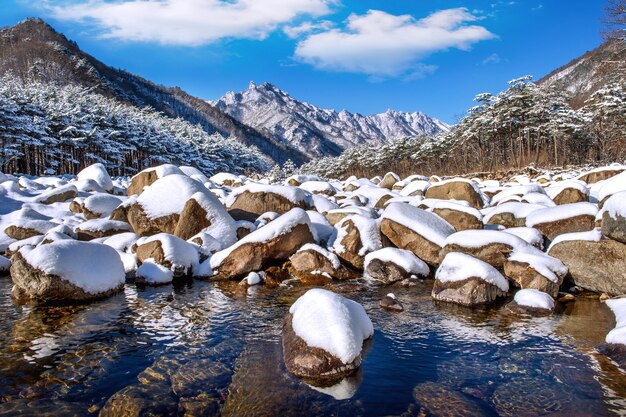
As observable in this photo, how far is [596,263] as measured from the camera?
11.2 m

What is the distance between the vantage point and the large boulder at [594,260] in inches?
425

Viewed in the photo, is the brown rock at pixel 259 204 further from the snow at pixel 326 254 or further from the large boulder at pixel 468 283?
the large boulder at pixel 468 283

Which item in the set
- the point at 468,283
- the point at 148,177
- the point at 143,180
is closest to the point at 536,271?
the point at 468,283

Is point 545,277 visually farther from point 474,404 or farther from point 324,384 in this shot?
point 324,384

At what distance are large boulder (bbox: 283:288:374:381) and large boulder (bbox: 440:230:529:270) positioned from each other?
705 cm

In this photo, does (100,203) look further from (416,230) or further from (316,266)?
(416,230)

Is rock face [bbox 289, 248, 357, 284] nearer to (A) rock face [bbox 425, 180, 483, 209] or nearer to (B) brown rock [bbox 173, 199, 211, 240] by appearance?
(B) brown rock [bbox 173, 199, 211, 240]

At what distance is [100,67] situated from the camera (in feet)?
549

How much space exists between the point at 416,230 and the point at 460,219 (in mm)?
2970

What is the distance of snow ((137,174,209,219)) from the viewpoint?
17108mm

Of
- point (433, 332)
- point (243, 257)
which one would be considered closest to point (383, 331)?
point (433, 332)

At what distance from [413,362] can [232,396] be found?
325 cm

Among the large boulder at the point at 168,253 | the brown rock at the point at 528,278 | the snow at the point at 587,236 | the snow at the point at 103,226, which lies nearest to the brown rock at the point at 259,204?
the snow at the point at 103,226

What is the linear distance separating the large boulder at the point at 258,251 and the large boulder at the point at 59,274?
390 centimetres
